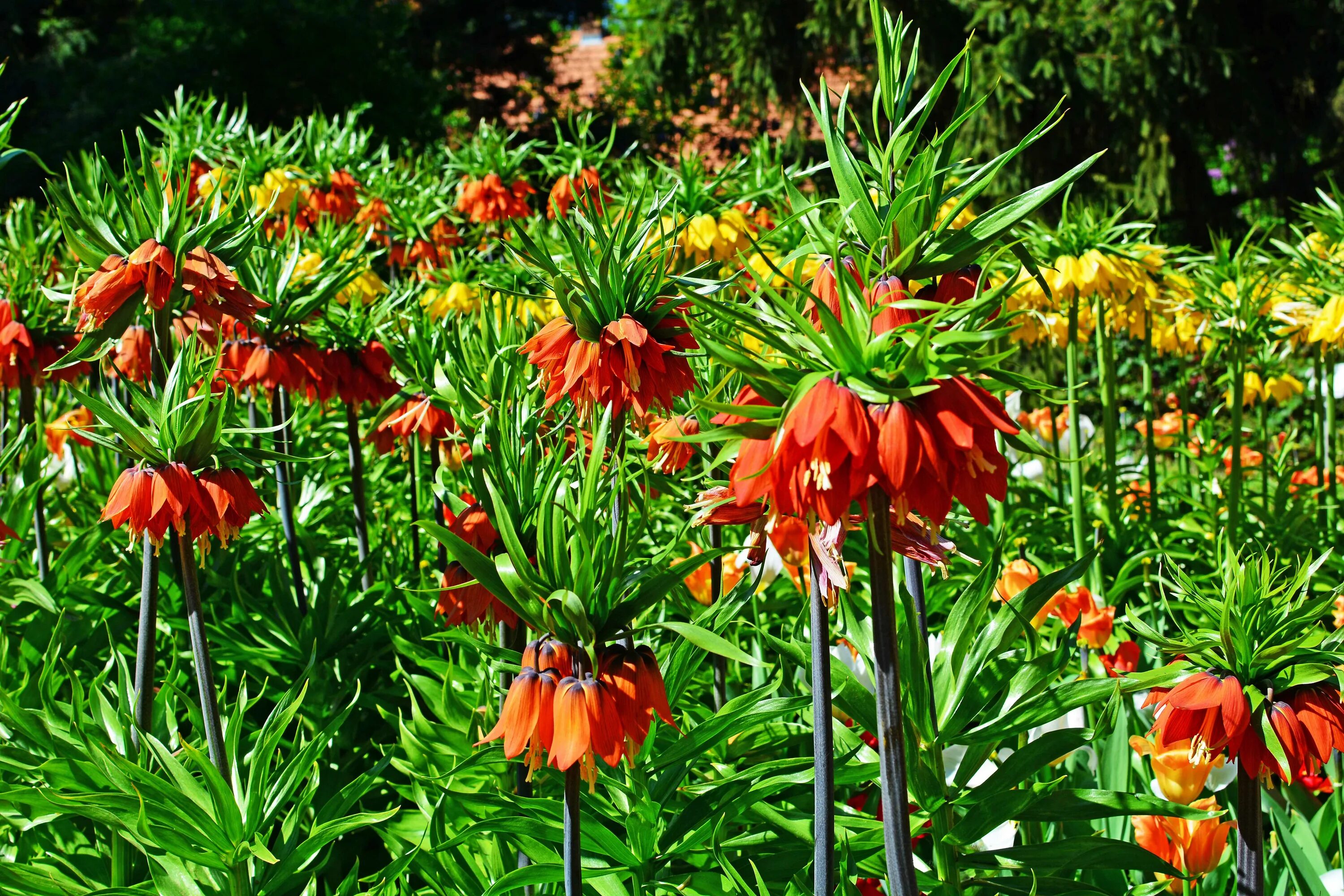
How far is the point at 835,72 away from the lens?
1031 cm

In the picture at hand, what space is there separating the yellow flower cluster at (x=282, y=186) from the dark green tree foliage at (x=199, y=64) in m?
5.49

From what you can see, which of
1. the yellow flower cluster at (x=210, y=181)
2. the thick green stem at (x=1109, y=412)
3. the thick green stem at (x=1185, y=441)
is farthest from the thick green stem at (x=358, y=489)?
the thick green stem at (x=1185, y=441)

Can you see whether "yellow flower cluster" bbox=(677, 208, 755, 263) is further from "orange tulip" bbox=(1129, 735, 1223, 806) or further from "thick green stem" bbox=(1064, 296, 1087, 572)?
"orange tulip" bbox=(1129, 735, 1223, 806)

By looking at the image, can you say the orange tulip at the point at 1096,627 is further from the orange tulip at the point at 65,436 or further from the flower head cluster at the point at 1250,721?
the orange tulip at the point at 65,436

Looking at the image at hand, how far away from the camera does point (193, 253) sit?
207 centimetres

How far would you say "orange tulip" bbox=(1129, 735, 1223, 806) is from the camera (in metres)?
1.71

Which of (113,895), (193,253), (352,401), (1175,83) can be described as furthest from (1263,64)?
(113,895)

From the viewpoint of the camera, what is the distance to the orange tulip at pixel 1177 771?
1.71m

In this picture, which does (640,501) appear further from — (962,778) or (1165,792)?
(1165,792)

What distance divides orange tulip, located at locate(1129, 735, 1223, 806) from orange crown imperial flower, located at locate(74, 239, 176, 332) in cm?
189

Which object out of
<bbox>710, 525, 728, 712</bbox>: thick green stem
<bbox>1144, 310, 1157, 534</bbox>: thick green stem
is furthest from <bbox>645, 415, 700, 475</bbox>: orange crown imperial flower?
<bbox>1144, 310, 1157, 534</bbox>: thick green stem

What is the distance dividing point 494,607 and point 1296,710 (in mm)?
1136

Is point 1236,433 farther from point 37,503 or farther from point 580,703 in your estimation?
point 37,503

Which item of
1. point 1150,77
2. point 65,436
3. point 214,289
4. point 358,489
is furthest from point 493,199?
point 1150,77
